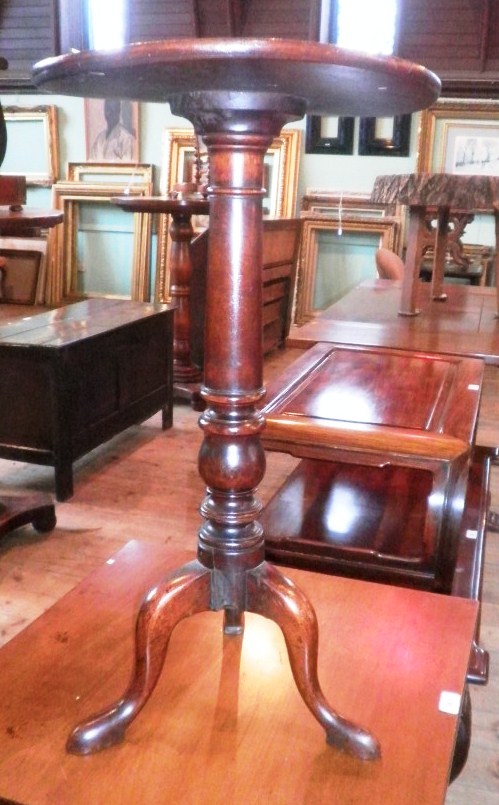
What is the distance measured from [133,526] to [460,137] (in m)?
4.07

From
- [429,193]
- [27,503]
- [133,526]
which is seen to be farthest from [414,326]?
[27,503]

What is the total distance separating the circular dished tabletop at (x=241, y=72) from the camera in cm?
74

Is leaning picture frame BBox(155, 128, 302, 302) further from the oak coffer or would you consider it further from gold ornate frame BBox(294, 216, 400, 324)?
the oak coffer

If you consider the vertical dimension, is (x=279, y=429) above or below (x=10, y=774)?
above

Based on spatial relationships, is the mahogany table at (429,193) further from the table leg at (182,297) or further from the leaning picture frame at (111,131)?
the leaning picture frame at (111,131)

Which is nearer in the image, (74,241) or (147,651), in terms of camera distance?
(147,651)

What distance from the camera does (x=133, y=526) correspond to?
2.41 m

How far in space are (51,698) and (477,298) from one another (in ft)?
8.42

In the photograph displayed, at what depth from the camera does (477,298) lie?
315cm

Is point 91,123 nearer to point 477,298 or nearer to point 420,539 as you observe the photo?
point 477,298

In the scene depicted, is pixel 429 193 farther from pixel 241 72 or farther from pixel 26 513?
pixel 26 513

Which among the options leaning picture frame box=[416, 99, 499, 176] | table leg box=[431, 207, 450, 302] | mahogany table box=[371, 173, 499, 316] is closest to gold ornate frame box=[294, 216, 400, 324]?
leaning picture frame box=[416, 99, 499, 176]

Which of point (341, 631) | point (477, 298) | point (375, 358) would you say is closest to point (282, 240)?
point (477, 298)

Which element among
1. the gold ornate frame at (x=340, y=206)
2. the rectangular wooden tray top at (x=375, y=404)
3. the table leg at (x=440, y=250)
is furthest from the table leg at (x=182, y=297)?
the gold ornate frame at (x=340, y=206)
